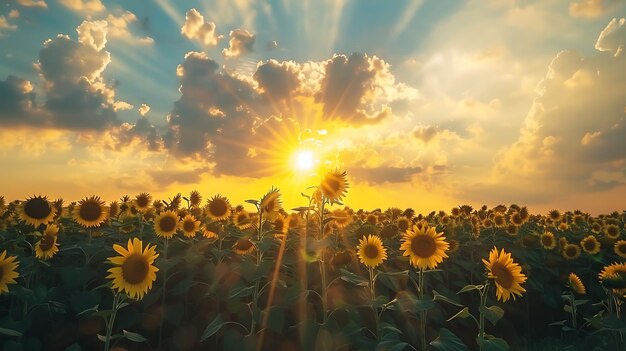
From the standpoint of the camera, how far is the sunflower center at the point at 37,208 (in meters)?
7.49

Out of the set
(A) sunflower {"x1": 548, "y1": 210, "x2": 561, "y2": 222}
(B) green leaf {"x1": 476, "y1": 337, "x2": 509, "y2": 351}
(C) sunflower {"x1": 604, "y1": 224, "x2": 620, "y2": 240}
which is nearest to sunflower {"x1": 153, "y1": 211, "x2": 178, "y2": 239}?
(B) green leaf {"x1": 476, "y1": 337, "x2": 509, "y2": 351}

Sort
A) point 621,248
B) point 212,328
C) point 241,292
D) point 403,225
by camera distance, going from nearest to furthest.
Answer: point 212,328
point 241,292
point 403,225
point 621,248

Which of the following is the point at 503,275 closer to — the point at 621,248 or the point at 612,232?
the point at 621,248

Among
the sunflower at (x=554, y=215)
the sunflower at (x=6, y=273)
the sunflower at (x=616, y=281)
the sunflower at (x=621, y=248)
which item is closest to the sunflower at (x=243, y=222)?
the sunflower at (x=6, y=273)

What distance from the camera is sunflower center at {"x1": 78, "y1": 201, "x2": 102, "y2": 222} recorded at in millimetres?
8094

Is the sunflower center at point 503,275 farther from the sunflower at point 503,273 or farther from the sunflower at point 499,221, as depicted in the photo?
the sunflower at point 499,221

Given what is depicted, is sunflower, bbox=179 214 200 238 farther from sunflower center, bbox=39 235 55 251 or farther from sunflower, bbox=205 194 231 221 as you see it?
sunflower center, bbox=39 235 55 251

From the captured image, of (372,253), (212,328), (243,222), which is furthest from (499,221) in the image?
(212,328)

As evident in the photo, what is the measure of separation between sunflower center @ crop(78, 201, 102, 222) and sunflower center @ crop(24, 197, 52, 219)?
1.91 feet

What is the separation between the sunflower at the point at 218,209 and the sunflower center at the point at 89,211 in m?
1.78

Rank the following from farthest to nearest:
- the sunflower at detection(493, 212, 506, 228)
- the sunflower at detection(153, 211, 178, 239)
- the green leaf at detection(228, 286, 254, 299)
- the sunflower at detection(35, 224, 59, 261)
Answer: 1. the sunflower at detection(493, 212, 506, 228)
2. the sunflower at detection(153, 211, 178, 239)
3. the sunflower at detection(35, 224, 59, 261)
4. the green leaf at detection(228, 286, 254, 299)

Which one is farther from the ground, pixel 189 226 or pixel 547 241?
Result: pixel 547 241

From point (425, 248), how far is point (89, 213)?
5521 mm

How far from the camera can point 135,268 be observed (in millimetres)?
4918
